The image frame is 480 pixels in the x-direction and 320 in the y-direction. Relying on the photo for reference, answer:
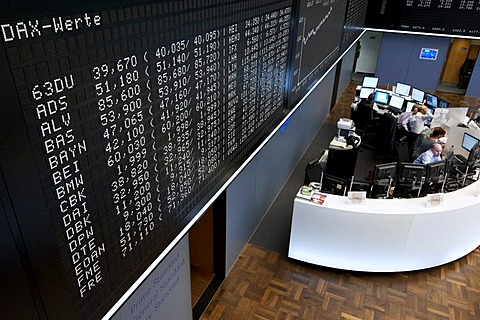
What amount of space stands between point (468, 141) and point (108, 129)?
658 centimetres

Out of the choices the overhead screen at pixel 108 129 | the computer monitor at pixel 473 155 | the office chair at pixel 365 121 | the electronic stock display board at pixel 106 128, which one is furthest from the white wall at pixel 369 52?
the electronic stock display board at pixel 106 128

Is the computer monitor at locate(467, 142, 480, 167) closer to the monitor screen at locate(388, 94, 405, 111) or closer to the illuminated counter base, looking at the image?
the illuminated counter base

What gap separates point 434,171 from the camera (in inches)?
197

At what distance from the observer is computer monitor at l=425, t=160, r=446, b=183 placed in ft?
16.3

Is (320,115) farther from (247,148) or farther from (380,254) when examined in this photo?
(247,148)

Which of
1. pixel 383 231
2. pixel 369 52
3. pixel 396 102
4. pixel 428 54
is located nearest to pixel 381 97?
pixel 396 102

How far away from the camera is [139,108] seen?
1.45 meters

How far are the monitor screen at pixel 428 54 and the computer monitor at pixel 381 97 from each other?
345cm

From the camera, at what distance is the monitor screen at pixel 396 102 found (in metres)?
8.12

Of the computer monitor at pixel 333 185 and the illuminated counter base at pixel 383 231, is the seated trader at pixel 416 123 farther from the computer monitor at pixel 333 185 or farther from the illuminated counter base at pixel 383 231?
the computer monitor at pixel 333 185

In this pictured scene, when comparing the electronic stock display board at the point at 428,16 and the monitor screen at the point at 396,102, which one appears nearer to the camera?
the monitor screen at the point at 396,102

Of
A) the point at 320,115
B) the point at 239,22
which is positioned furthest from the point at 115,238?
the point at 320,115

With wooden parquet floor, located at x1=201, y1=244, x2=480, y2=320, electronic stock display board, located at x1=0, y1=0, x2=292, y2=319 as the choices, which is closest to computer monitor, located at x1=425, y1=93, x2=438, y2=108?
wooden parquet floor, located at x1=201, y1=244, x2=480, y2=320

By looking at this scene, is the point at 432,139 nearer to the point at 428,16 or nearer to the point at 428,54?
the point at 428,16
